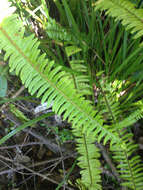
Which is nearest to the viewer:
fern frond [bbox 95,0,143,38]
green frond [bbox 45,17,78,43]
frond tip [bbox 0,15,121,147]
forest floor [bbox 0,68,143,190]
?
frond tip [bbox 0,15,121,147]

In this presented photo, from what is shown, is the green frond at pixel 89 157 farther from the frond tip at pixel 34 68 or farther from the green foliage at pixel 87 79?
the frond tip at pixel 34 68

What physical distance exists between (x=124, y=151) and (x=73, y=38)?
2.40 ft

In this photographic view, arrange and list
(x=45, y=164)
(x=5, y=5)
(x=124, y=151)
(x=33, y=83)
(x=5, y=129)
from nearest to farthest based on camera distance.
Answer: (x=5, y=5), (x=33, y=83), (x=124, y=151), (x=45, y=164), (x=5, y=129)

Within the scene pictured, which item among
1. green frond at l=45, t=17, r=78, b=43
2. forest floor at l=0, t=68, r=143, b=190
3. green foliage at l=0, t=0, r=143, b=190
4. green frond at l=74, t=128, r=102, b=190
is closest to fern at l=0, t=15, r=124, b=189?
green foliage at l=0, t=0, r=143, b=190

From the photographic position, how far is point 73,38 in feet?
3.41

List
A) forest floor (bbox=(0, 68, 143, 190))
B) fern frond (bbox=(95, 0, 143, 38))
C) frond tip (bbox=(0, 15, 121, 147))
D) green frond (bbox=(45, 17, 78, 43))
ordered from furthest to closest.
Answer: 1. forest floor (bbox=(0, 68, 143, 190))
2. green frond (bbox=(45, 17, 78, 43))
3. fern frond (bbox=(95, 0, 143, 38))
4. frond tip (bbox=(0, 15, 121, 147))

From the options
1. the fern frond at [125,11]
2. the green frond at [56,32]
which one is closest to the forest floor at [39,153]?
the green frond at [56,32]

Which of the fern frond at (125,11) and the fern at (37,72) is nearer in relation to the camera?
the fern at (37,72)

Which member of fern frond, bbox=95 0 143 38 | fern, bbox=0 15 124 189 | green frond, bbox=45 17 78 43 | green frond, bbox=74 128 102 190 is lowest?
green frond, bbox=74 128 102 190

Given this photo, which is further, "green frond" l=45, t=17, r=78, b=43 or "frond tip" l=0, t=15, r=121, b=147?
"green frond" l=45, t=17, r=78, b=43

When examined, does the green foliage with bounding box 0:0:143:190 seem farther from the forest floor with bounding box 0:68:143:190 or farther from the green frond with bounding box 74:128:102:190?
the forest floor with bounding box 0:68:143:190

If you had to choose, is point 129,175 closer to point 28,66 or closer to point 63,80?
point 63,80

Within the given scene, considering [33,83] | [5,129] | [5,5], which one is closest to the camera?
[5,5]

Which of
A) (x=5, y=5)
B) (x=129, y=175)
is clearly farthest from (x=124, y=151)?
(x=5, y=5)
